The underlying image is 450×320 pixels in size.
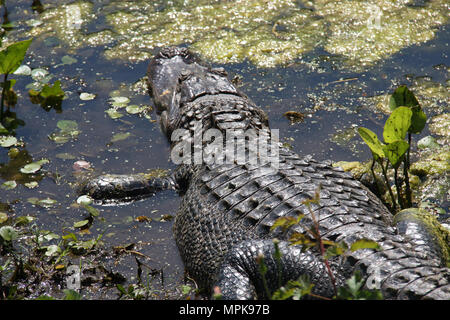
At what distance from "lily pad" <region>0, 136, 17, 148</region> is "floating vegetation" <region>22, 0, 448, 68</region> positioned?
1574mm

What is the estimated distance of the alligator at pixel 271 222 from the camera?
2.75 meters

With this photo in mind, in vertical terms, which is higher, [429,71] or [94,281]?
[429,71]

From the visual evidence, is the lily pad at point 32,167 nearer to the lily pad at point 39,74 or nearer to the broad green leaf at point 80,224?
the broad green leaf at point 80,224

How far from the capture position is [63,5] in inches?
269

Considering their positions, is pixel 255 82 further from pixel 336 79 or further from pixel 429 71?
pixel 429 71

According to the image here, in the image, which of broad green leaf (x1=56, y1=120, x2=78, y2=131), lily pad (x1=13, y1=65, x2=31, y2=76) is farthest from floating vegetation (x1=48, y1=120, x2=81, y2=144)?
lily pad (x1=13, y1=65, x2=31, y2=76)

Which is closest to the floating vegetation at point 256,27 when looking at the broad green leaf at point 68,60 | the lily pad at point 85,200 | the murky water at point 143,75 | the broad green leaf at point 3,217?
the murky water at point 143,75

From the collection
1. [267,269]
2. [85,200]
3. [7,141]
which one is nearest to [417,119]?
[267,269]

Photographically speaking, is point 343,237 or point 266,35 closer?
point 343,237

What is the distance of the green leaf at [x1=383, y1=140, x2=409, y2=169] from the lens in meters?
3.47

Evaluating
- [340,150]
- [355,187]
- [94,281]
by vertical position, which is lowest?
[94,281]
